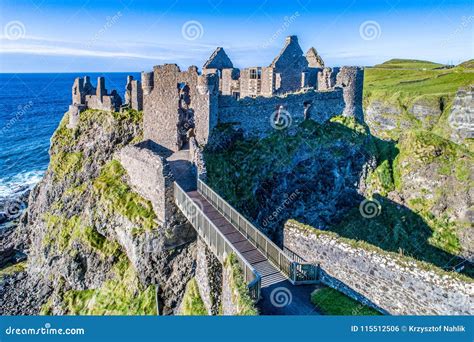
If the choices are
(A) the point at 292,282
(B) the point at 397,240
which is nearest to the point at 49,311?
(A) the point at 292,282

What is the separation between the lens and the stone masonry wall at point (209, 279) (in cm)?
1964

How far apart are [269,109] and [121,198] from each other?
45.3ft

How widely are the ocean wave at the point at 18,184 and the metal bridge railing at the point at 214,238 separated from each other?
41995 millimetres

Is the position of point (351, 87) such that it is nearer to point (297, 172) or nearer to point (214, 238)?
point (297, 172)

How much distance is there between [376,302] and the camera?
14422 millimetres

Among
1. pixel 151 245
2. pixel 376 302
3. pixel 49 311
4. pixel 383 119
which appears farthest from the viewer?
pixel 383 119

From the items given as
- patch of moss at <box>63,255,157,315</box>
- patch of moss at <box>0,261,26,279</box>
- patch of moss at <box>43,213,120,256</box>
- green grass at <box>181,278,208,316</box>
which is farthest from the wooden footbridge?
patch of moss at <box>0,261,26,279</box>

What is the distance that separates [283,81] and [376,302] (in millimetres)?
27508

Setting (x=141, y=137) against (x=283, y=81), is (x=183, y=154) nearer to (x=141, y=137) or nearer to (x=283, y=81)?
(x=141, y=137)

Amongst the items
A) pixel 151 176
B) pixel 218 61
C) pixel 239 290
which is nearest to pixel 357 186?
pixel 218 61

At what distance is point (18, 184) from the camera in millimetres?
59656

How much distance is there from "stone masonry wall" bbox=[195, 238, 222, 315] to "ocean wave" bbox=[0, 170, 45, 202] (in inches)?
1717

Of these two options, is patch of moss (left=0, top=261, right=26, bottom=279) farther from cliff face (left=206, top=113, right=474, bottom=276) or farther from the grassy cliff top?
the grassy cliff top

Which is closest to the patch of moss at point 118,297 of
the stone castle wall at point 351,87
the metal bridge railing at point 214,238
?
the metal bridge railing at point 214,238
